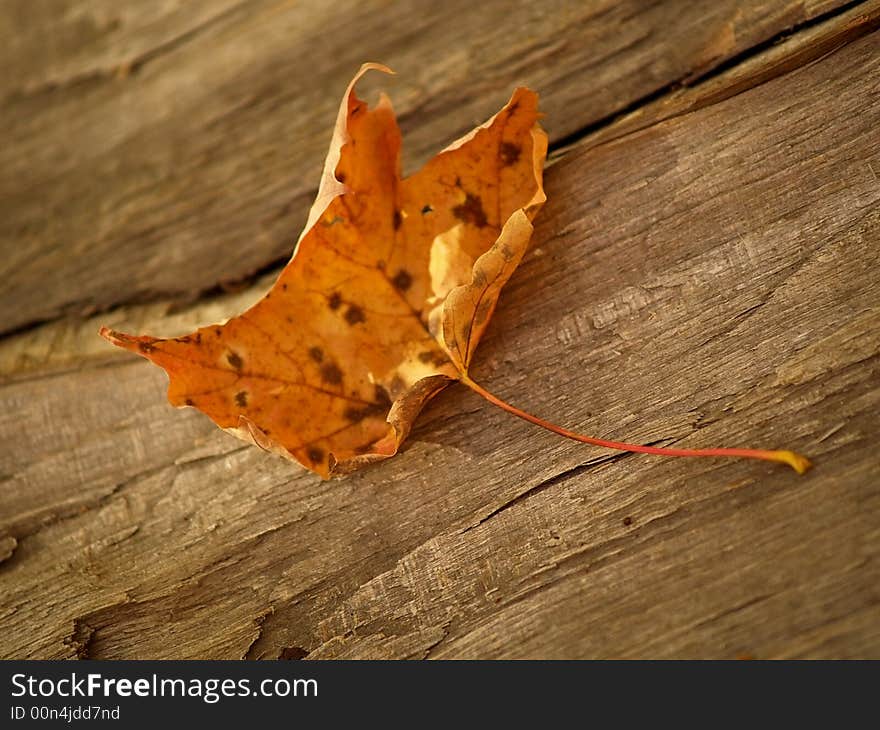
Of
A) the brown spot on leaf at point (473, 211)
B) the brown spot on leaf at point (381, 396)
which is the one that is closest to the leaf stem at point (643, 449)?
the brown spot on leaf at point (381, 396)

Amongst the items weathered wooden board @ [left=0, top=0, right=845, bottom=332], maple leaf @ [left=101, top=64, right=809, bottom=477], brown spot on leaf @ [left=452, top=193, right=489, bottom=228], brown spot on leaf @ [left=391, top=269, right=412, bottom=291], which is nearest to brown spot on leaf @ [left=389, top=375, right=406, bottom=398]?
maple leaf @ [left=101, top=64, right=809, bottom=477]

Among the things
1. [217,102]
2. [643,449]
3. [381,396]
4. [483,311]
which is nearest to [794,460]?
[643,449]

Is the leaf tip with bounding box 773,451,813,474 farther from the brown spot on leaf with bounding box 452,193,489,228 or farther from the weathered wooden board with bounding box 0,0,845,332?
the weathered wooden board with bounding box 0,0,845,332

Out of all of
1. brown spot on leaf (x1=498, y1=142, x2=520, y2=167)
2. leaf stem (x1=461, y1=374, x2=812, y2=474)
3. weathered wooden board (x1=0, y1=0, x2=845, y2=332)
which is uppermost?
weathered wooden board (x1=0, y1=0, x2=845, y2=332)

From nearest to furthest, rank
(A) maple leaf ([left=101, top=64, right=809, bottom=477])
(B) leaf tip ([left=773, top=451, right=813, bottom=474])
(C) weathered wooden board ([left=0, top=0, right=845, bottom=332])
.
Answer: (B) leaf tip ([left=773, top=451, right=813, bottom=474]) < (A) maple leaf ([left=101, top=64, right=809, bottom=477]) < (C) weathered wooden board ([left=0, top=0, right=845, bottom=332])

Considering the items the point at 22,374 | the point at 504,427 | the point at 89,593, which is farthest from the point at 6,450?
the point at 504,427
